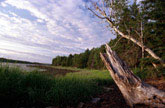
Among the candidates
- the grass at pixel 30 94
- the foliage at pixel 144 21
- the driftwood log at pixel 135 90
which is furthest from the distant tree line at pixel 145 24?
the grass at pixel 30 94

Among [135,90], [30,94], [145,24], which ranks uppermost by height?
→ [145,24]

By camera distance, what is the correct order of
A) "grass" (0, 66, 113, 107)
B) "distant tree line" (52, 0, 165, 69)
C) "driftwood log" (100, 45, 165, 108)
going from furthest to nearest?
1. "distant tree line" (52, 0, 165, 69)
2. "grass" (0, 66, 113, 107)
3. "driftwood log" (100, 45, 165, 108)

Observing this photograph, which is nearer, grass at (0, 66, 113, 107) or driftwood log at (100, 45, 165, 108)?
driftwood log at (100, 45, 165, 108)

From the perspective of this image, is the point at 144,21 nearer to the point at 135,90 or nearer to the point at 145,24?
the point at 145,24

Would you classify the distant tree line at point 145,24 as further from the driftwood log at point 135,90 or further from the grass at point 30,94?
the grass at point 30,94

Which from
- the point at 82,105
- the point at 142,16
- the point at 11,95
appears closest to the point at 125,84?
the point at 82,105

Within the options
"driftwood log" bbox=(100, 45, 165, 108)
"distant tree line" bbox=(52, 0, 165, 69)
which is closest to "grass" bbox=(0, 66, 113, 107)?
"driftwood log" bbox=(100, 45, 165, 108)

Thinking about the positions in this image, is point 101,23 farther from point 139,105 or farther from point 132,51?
point 139,105

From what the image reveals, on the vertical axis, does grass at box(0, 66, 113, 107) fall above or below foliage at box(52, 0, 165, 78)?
below

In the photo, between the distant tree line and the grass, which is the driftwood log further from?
the distant tree line

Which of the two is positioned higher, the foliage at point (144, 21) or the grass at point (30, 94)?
the foliage at point (144, 21)

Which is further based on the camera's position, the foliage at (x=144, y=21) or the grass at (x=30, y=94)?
the foliage at (x=144, y=21)

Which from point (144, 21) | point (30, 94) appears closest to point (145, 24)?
point (144, 21)

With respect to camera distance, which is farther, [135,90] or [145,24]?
[145,24]
